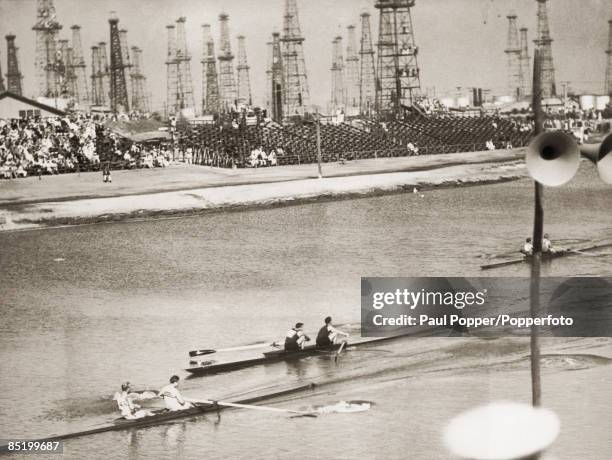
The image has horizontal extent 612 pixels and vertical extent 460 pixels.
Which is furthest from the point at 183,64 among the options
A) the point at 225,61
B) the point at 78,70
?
the point at 78,70

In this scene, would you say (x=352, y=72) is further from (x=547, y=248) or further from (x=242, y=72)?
(x=547, y=248)

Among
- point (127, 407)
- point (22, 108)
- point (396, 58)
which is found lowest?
point (127, 407)

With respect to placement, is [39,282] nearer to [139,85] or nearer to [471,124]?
[139,85]

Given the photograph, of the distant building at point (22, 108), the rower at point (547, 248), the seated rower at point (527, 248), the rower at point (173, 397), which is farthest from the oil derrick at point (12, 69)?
the rower at point (547, 248)

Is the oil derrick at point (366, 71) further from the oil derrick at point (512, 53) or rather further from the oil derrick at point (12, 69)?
the oil derrick at point (12, 69)

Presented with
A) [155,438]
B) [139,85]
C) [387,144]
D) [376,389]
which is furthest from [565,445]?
[387,144]

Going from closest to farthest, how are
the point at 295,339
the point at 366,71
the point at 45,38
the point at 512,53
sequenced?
1. the point at 295,339
2. the point at 45,38
3. the point at 512,53
4. the point at 366,71
